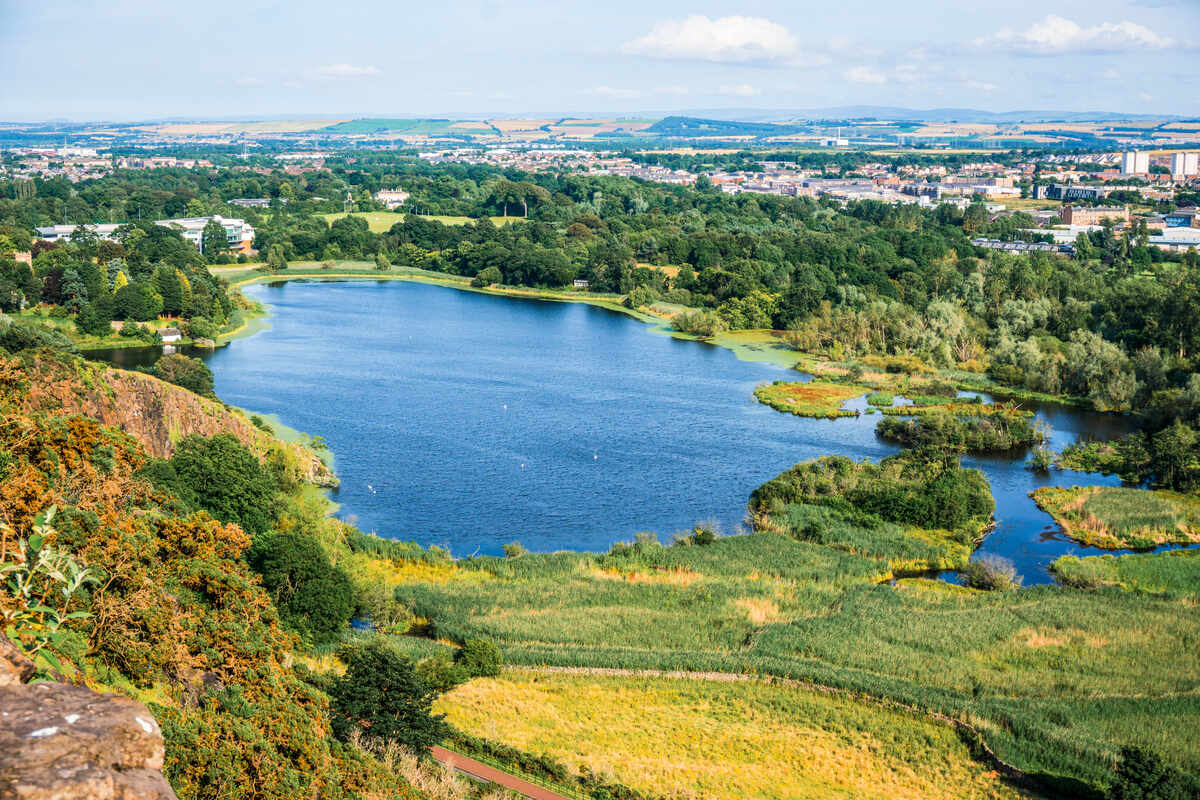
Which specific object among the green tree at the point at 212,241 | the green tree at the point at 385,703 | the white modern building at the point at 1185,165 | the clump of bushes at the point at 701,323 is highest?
the white modern building at the point at 1185,165

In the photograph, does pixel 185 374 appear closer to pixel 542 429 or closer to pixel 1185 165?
pixel 542 429

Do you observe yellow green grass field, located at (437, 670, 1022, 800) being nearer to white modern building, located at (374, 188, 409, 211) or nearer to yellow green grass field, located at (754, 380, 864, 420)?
yellow green grass field, located at (754, 380, 864, 420)

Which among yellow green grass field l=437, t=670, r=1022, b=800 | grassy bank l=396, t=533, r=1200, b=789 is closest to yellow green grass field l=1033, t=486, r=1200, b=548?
grassy bank l=396, t=533, r=1200, b=789

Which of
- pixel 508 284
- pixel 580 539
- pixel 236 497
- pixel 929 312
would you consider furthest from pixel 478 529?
pixel 508 284

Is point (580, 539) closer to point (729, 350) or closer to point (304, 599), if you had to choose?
point (304, 599)

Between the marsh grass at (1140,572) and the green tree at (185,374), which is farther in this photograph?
the green tree at (185,374)

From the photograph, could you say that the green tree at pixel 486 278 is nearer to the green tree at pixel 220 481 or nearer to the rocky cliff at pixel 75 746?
the green tree at pixel 220 481

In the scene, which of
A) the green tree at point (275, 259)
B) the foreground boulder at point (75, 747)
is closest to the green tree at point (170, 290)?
the green tree at point (275, 259)
